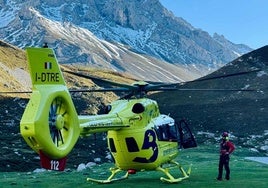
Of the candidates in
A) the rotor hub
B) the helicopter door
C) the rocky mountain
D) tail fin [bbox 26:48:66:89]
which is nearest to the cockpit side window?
the helicopter door

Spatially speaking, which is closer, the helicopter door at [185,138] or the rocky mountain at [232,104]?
the helicopter door at [185,138]

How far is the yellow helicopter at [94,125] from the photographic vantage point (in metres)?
16.4

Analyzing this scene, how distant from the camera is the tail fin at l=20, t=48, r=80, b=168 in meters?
15.9

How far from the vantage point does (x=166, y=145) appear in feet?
93.0

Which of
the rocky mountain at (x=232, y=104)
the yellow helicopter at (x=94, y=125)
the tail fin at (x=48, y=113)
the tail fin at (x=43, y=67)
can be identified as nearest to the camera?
the tail fin at (x=48, y=113)

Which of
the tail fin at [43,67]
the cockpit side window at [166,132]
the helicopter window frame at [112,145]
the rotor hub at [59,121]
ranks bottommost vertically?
the helicopter window frame at [112,145]

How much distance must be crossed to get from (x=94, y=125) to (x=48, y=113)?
528 centimetres

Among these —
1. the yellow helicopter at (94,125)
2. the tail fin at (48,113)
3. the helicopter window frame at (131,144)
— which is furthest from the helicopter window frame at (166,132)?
the tail fin at (48,113)

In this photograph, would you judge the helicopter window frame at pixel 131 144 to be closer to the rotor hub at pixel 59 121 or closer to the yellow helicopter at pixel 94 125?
the yellow helicopter at pixel 94 125

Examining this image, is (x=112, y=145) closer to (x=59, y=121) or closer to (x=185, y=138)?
(x=185, y=138)

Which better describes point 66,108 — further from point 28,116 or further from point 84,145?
point 84,145

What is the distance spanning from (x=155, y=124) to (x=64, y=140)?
1038cm

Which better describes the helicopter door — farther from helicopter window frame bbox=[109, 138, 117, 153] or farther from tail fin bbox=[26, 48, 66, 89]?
tail fin bbox=[26, 48, 66, 89]

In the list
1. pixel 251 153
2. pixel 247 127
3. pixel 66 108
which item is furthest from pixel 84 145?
pixel 66 108
